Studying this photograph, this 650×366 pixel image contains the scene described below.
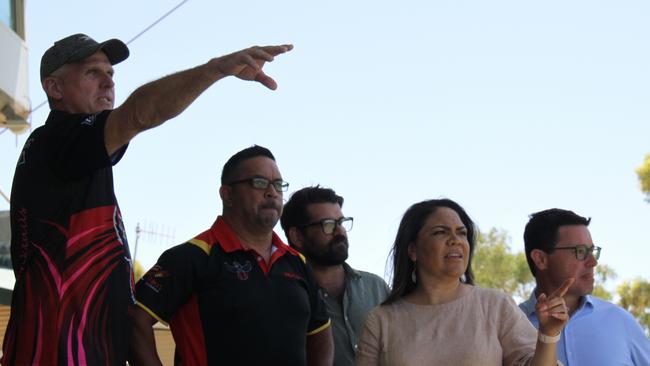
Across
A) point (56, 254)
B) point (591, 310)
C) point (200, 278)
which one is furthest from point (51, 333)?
point (591, 310)

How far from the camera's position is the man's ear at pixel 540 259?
5137 millimetres

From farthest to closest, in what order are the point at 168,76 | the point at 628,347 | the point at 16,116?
1. the point at 16,116
2. the point at 628,347
3. the point at 168,76

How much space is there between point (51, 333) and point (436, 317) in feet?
5.81

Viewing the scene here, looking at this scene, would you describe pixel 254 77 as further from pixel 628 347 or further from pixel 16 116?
pixel 16 116

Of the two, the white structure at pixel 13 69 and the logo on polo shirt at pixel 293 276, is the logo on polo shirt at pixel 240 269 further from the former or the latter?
the white structure at pixel 13 69

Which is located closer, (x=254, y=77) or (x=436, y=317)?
(x=254, y=77)

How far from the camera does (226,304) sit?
404 cm

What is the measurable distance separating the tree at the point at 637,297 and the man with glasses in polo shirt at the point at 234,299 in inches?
813

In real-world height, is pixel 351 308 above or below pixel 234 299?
below

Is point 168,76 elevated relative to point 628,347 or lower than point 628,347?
elevated

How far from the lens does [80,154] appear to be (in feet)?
9.38

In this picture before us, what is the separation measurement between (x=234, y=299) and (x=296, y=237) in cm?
153

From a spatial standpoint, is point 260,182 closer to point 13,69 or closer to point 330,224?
point 330,224

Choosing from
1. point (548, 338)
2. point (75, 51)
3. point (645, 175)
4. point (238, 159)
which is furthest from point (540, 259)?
point (645, 175)
